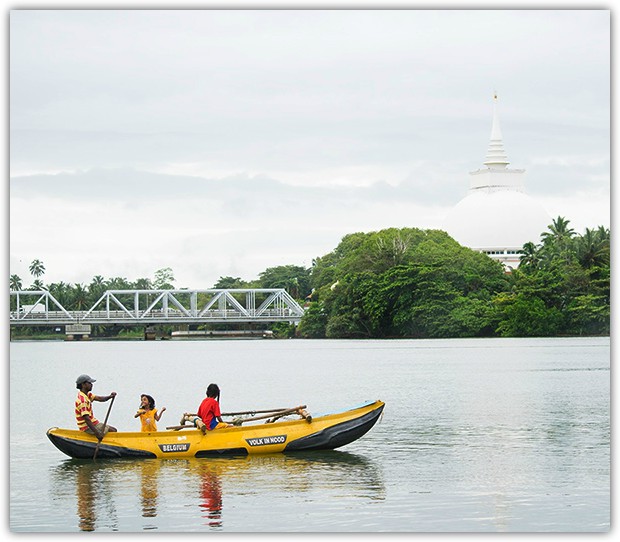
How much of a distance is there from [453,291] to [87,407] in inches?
2562

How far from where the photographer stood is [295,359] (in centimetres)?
6806

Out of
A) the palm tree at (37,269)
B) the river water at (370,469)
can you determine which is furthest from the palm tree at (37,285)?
the river water at (370,469)

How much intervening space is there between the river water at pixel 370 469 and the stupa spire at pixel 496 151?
96612mm

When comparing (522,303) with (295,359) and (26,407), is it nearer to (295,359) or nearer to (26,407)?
(295,359)

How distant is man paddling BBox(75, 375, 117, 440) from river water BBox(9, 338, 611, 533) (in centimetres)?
70

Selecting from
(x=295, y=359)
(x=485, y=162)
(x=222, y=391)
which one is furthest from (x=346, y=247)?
(x=222, y=391)

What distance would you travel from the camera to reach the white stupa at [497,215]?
13388 centimetres

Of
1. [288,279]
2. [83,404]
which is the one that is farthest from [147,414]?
[288,279]

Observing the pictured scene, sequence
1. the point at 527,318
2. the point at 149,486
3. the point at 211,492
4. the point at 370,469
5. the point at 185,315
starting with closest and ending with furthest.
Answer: the point at 211,492
the point at 149,486
the point at 370,469
the point at 527,318
the point at 185,315

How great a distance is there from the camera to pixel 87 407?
901 inches

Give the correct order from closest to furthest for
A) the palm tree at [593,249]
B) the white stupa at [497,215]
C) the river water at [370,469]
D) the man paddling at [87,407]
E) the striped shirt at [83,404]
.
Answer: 1. the river water at [370,469]
2. the man paddling at [87,407]
3. the striped shirt at [83,404]
4. the palm tree at [593,249]
5. the white stupa at [497,215]

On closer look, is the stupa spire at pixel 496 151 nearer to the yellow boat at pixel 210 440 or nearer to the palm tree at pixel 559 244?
the palm tree at pixel 559 244

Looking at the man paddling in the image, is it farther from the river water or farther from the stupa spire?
the stupa spire

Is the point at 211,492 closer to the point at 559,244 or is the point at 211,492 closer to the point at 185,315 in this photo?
the point at 559,244
